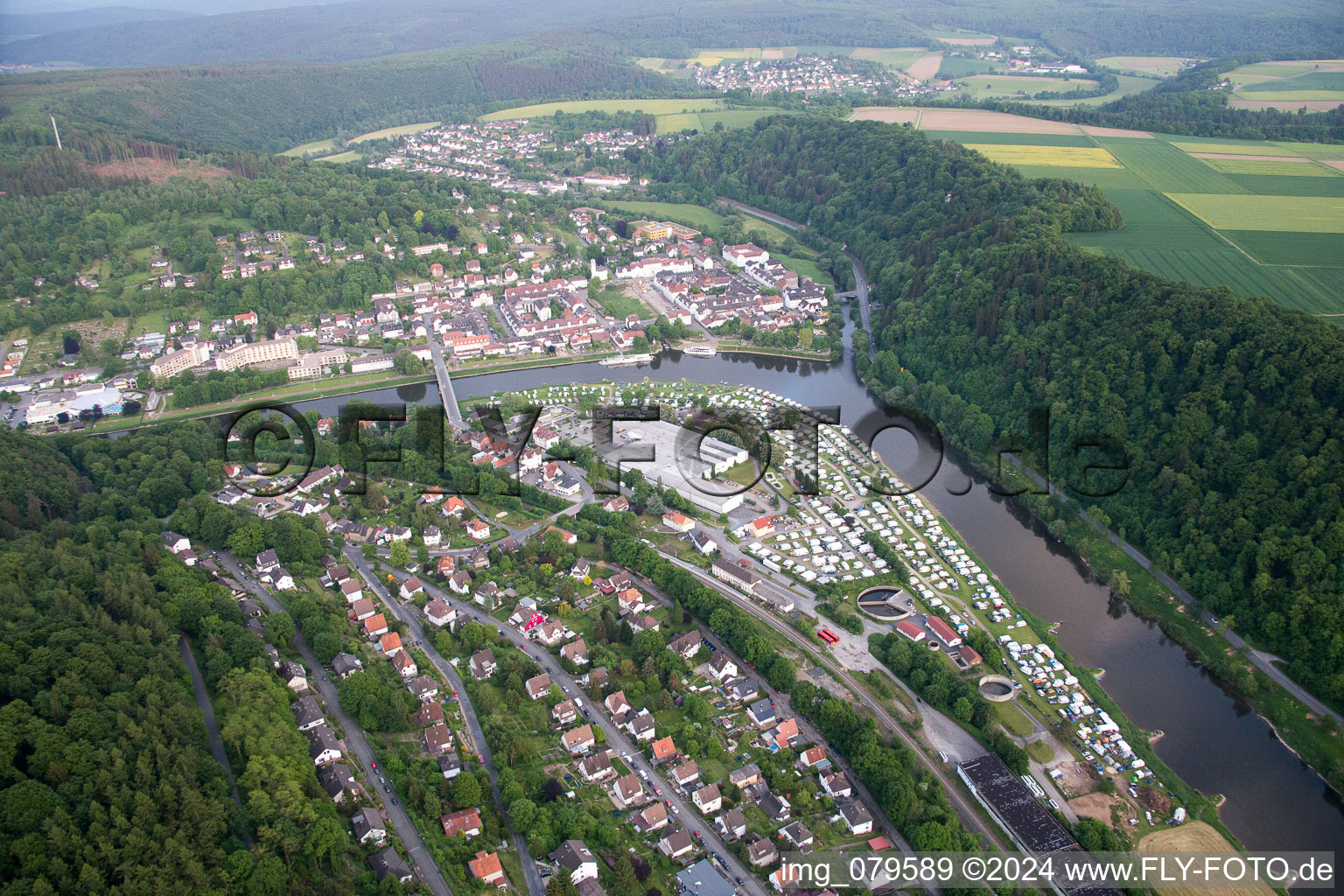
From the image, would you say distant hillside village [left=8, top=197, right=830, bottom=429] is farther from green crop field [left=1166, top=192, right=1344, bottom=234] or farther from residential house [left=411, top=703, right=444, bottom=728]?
residential house [left=411, top=703, right=444, bottom=728]

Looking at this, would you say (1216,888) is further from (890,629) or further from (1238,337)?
(1238,337)

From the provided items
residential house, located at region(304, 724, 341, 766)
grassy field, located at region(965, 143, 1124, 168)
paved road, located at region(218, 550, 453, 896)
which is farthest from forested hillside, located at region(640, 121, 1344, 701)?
residential house, located at region(304, 724, 341, 766)

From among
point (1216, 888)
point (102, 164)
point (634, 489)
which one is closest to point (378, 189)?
point (102, 164)

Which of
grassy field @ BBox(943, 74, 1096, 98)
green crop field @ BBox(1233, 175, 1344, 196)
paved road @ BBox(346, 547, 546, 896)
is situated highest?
grassy field @ BBox(943, 74, 1096, 98)

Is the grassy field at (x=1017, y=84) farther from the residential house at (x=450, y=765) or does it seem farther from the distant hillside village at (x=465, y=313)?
the residential house at (x=450, y=765)

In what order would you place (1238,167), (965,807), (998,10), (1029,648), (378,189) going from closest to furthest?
(965,807)
(1029,648)
(1238,167)
(378,189)
(998,10)

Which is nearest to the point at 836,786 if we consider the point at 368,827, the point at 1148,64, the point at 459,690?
the point at 459,690

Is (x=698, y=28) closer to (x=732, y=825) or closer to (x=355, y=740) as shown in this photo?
(x=355, y=740)
